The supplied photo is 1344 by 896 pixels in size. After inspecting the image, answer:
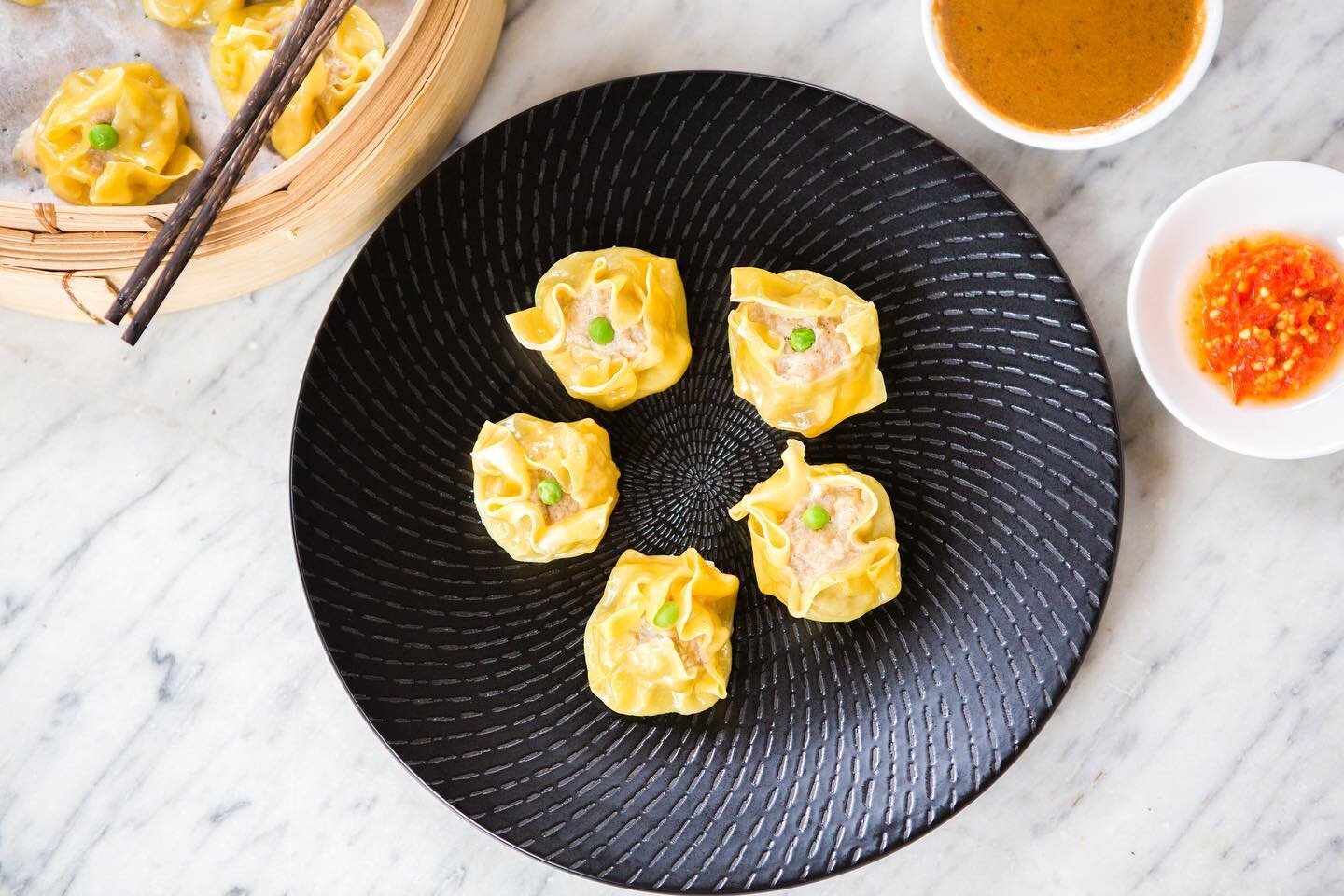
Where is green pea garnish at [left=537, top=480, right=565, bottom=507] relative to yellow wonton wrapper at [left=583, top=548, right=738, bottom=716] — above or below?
above

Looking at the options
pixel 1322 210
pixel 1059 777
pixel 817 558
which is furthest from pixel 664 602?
pixel 1322 210

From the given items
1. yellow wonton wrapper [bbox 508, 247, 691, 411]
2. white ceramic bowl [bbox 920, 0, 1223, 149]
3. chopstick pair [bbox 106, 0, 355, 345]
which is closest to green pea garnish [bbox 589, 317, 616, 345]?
yellow wonton wrapper [bbox 508, 247, 691, 411]

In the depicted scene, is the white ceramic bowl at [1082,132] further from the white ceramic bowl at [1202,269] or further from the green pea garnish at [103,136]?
the green pea garnish at [103,136]

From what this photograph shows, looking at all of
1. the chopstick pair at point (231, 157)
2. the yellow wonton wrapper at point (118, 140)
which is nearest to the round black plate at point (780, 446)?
the chopstick pair at point (231, 157)

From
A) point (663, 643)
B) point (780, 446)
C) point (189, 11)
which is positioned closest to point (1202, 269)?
point (780, 446)

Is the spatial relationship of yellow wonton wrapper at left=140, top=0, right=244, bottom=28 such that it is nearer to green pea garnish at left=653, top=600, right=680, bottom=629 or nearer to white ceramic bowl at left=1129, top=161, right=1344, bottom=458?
green pea garnish at left=653, top=600, right=680, bottom=629
